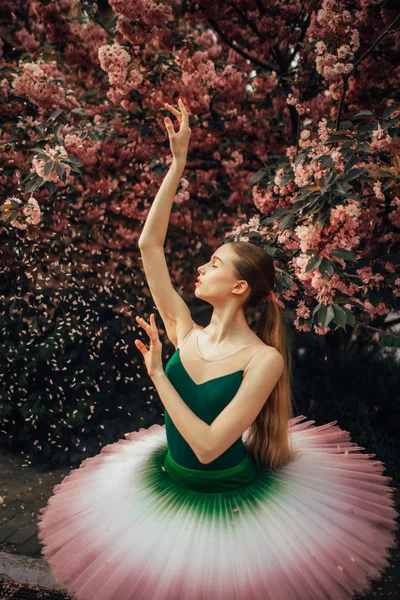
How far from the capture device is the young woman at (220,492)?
1.50 m

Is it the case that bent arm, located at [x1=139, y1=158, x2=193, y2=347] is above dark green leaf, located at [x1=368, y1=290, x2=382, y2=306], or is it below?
above

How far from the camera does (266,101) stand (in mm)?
4438

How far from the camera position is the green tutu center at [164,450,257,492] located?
70.3 inches

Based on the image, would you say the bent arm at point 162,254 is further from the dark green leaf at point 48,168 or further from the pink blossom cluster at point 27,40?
the pink blossom cluster at point 27,40

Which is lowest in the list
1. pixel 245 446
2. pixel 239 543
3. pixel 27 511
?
pixel 27 511

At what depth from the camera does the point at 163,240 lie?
6.68ft

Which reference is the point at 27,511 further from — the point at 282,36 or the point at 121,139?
the point at 282,36

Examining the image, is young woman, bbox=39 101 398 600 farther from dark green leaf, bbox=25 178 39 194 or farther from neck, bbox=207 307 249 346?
dark green leaf, bbox=25 178 39 194

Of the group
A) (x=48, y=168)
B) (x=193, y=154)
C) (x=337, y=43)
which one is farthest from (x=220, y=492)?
(x=193, y=154)

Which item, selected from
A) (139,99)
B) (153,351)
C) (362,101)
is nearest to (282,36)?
(362,101)

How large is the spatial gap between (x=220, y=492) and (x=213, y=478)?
5 centimetres

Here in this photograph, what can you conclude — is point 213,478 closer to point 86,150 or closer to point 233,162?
point 86,150

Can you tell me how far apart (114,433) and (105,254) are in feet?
5.37

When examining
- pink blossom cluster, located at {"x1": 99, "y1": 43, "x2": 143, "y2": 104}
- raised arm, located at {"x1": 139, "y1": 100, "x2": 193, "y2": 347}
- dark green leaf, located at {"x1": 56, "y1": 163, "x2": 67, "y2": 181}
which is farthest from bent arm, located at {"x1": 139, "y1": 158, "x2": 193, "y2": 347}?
pink blossom cluster, located at {"x1": 99, "y1": 43, "x2": 143, "y2": 104}
